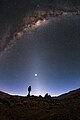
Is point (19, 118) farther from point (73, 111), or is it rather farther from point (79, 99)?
point (79, 99)

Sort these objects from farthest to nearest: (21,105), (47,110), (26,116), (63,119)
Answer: (21,105) < (47,110) < (26,116) < (63,119)

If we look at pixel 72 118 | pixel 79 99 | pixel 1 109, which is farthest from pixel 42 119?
pixel 79 99

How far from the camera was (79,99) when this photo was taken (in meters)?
17.1

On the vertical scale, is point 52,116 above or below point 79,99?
below

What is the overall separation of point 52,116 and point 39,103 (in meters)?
4.35

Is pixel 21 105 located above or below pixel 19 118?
above

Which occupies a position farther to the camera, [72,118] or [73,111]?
[73,111]

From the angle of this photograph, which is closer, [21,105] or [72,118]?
[72,118]

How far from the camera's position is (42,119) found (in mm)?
12672

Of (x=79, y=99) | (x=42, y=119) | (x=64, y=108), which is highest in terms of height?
(x=79, y=99)

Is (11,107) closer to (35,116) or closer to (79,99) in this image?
(35,116)

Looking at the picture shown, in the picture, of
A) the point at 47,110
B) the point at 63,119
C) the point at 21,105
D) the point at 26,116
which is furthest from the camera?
the point at 21,105

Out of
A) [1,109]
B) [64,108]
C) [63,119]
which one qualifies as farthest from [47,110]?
[1,109]

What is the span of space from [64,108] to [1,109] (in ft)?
14.7
